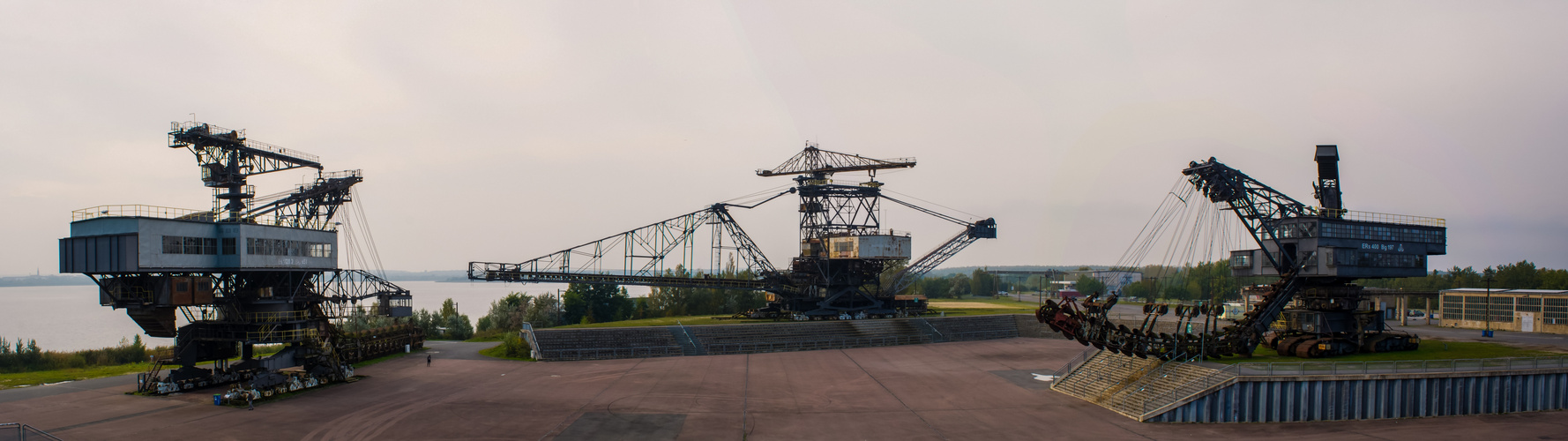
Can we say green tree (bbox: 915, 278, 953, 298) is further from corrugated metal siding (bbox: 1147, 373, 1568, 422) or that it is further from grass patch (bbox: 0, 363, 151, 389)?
grass patch (bbox: 0, 363, 151, 389)

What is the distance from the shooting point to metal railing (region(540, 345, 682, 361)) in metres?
47.5

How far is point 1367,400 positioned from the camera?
29703 millimetres

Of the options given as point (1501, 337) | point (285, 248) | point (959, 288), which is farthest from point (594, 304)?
point (959, 288)

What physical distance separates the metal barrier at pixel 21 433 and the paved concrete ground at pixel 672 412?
0.69 m

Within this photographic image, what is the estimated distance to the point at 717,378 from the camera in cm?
3919

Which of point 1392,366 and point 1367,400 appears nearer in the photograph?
point 1367,400

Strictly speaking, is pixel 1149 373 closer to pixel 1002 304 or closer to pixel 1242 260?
pixel 1242 260

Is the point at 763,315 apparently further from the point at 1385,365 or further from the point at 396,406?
the point at 1385,365

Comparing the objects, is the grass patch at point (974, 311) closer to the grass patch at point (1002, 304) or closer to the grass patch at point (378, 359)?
the grass patch at point (1002, 304)

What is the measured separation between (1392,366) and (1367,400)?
182cm

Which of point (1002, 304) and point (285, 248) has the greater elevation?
point (285, 248)

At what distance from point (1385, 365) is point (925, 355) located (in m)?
25.1

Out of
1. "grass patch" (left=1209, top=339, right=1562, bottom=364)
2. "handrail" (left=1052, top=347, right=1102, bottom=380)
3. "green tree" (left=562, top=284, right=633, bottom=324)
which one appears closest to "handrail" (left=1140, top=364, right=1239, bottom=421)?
"grass patch" (left=1209, top=339, right=1562, bottom=364)

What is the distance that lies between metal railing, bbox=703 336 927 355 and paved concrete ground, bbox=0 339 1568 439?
8.60 metres
